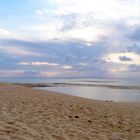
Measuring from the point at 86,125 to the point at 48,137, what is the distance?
2.65 meters

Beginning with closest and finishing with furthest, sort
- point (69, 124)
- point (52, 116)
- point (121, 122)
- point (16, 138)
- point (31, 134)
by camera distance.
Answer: point (16, 138) → point (31, 134) → point (69, 124) → point (52, 116) → point (121, 122)

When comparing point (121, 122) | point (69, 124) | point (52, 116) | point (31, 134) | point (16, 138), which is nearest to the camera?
point (16, 138)

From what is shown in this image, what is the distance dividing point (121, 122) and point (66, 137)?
4139 mm

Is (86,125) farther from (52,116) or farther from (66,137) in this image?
(66,137)

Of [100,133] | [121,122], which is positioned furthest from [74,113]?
[100,133]

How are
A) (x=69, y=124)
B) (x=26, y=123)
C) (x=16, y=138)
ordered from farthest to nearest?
(x=69, y=124) < (x=26, y=123) < (x=16, y=138)

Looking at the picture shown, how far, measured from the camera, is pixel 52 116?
33.9 feet

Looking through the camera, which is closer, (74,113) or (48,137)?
(48,137)

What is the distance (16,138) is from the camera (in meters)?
6.74

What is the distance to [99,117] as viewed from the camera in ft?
38.8

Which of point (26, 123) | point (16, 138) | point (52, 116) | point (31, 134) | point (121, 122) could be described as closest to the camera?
point (16, 138)

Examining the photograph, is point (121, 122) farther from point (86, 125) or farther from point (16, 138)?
point (16, 138)

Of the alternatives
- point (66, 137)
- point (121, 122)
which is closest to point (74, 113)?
point (121, 122)

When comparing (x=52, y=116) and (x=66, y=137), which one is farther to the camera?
(x=52, y=116)
